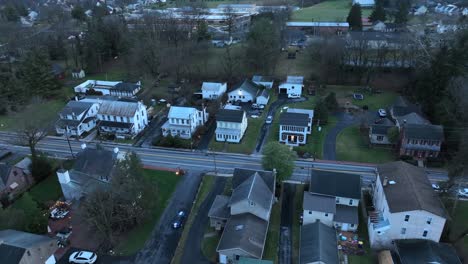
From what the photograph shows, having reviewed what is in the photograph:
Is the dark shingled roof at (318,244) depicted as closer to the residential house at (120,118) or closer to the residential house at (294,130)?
the residential house at (294,130)

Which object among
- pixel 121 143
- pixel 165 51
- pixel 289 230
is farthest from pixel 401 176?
pixel 165 51

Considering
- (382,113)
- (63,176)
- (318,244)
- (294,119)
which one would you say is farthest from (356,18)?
(63,176)

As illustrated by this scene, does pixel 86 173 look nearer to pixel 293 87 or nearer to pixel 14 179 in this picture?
pixel 14 179

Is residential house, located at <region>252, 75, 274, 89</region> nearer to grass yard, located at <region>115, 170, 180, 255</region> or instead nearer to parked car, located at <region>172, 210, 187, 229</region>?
grass yard, located at <region>115, 170, 180, 255</region>

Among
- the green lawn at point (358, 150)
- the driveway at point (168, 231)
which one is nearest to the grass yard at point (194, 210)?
the driveway at point (168, 231)

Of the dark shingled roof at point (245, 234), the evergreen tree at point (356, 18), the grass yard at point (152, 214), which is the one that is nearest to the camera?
the dark shingled roof at point (245, 234)

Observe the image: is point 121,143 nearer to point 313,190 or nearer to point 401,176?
point 313,190
